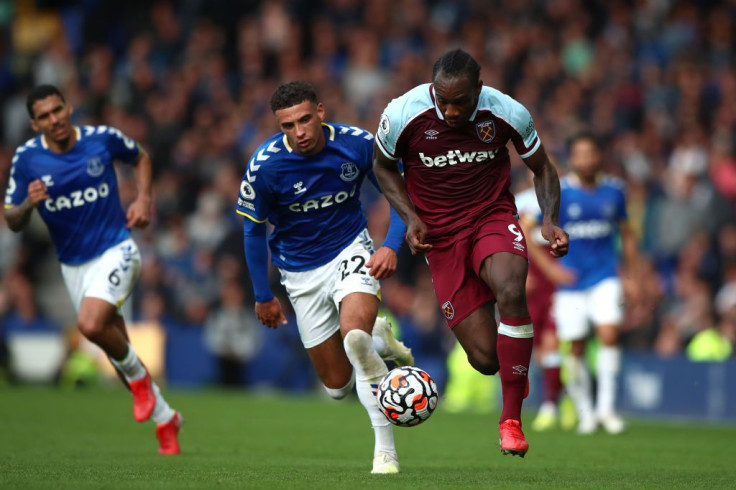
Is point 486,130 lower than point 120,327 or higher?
higher

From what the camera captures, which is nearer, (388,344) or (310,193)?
(310,193)

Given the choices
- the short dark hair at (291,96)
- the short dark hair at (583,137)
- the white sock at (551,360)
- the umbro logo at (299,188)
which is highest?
the short dark hair at (291,96)

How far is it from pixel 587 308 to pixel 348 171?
5.23m

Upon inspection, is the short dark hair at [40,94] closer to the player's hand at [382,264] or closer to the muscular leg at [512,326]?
the player's hand at [382,264]

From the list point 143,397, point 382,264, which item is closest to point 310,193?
point 382,264

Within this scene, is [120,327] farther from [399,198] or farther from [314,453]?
[399,198]

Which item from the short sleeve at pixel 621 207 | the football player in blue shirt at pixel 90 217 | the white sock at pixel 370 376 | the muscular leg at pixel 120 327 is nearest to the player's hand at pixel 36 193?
the football player in blue shirt at pixel 90 217

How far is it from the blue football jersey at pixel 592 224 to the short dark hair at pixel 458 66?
211 inches

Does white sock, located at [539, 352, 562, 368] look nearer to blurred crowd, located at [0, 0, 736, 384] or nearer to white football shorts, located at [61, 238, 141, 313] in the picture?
blurred crowd, located at [0, 0, 736, 384]

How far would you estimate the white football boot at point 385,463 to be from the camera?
27.9ft

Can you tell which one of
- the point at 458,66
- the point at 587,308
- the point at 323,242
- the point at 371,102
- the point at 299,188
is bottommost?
the point at 371,102

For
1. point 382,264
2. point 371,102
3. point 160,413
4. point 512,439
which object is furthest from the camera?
point 371,102

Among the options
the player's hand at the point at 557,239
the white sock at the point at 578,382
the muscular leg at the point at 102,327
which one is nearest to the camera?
the player's hand at the point at 557,239

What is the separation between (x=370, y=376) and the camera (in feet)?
28.3
